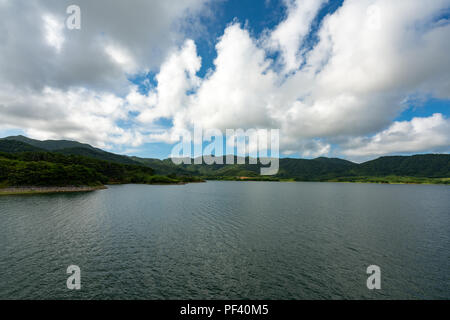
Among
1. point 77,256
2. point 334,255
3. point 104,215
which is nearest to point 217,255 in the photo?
point 334,255

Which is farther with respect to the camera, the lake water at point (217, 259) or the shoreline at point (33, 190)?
the shoreline at point (33, 190)

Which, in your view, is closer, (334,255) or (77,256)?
(77,256)

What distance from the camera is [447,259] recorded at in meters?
34.2

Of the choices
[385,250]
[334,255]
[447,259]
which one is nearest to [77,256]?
[334,255]

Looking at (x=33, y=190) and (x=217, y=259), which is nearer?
(x=217, y=259)

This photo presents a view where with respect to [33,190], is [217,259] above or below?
below

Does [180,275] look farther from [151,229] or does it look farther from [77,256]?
[151,229]

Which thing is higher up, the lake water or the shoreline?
the shoreline

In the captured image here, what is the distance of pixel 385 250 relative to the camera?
37594mm

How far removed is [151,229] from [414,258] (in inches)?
2204

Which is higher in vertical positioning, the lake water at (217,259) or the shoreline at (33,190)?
the shoreline at (33,190)

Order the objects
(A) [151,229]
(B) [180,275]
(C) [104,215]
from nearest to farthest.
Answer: (B) [180,275], (A) [151,229], (C) [104,215]

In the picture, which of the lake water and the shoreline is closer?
the lake water
